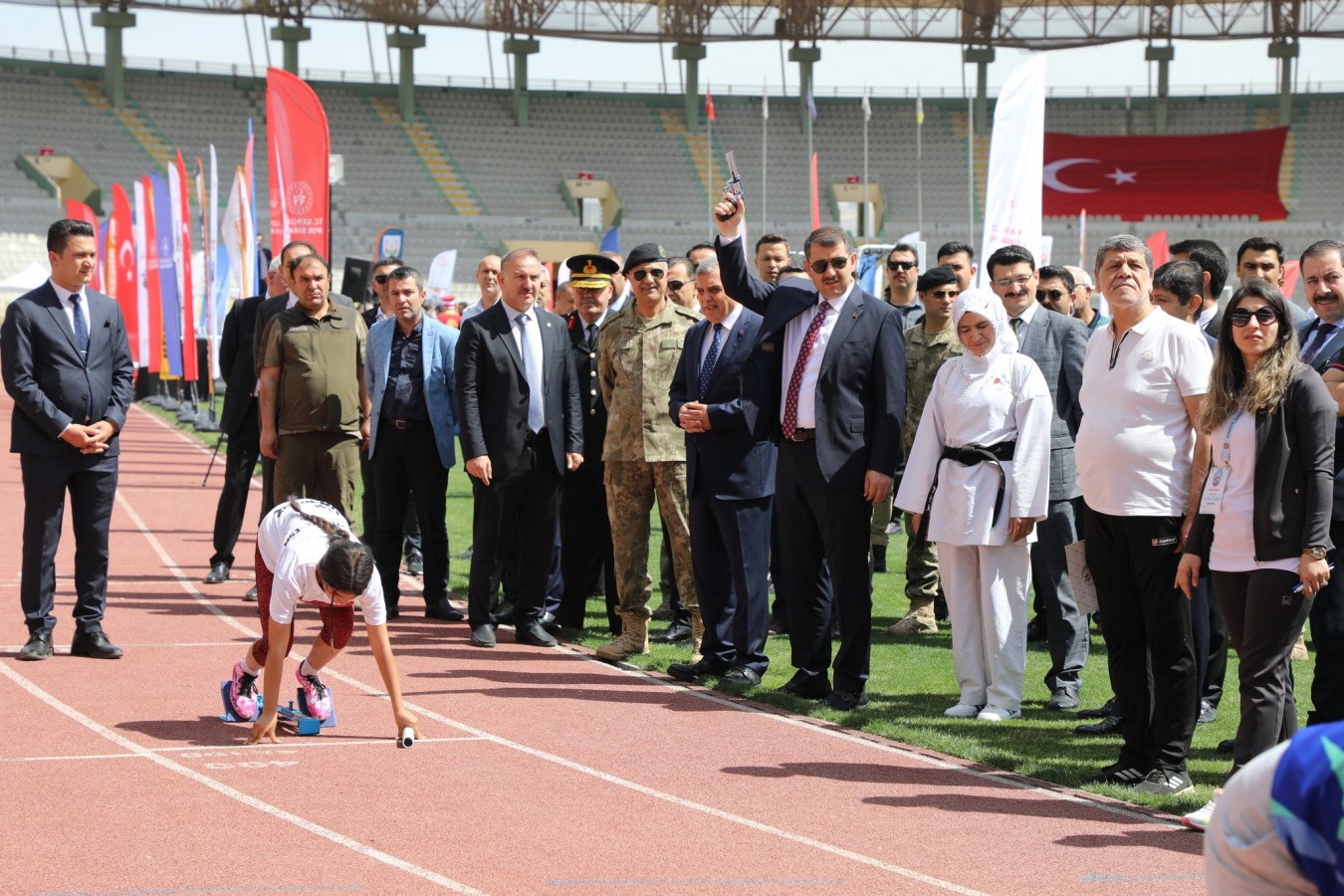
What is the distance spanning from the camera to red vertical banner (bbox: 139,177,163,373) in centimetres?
2462

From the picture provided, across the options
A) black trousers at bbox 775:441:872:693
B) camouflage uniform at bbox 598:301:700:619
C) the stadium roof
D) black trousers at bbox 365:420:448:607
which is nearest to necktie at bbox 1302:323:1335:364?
black trousers at bbox 775:441:872:693

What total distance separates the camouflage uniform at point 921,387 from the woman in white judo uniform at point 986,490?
5.14 ft

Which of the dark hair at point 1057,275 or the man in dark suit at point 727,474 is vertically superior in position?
the dark hair at point 1057,275

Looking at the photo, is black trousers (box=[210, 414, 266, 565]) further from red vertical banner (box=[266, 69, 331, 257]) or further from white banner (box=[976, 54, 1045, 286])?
white banner (box=[976, 54, 1045, 286])

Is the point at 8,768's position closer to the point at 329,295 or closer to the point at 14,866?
the point at 14,866

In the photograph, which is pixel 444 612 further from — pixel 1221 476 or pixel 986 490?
pixel 1221 476

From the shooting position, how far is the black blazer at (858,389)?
7.23 m

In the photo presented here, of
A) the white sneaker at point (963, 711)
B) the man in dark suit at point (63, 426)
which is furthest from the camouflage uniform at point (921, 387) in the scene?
the man in dark suit at point (63, 426)

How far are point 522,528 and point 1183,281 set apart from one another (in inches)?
158

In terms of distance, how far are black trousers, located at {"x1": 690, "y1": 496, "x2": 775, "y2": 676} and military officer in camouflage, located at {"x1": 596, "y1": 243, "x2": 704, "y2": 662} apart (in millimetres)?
280

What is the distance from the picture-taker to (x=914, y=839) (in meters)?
5.23

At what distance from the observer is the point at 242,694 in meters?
6.80

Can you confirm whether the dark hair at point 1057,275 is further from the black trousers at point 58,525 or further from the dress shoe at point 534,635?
the black trousers at point 58,525

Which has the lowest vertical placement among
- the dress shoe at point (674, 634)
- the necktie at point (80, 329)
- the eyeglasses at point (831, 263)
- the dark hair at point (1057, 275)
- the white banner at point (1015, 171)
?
the dress shoe at point (674, 634)
